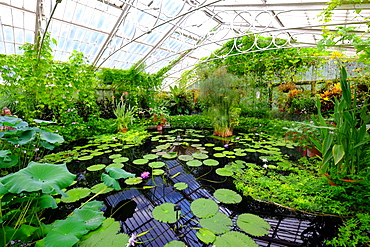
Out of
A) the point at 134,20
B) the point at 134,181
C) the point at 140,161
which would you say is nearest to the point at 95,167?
the point at 140,161

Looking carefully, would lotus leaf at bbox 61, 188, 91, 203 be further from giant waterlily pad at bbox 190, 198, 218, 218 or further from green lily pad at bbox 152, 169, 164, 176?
giant waterlily pad at bbox 190, 198, 218, 218

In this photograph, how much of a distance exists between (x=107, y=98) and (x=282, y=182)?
25.6 feet

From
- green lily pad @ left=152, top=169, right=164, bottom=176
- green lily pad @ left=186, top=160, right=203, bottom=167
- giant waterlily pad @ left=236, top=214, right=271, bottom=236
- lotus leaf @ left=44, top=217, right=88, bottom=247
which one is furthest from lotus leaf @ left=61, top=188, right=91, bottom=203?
giant waterlily pad @ left=236, top=214, right=271, bottom=236

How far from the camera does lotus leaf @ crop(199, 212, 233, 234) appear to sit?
138cm

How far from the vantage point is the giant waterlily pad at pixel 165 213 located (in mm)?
1500

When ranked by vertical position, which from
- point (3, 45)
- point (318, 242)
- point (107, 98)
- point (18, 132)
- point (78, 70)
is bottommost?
point (318, 242)

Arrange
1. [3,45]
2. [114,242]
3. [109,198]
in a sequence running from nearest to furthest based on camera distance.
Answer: [114,242] → [109,198] → [3,45]

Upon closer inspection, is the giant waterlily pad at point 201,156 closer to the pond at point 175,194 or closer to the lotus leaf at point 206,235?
the pond at point 175,194

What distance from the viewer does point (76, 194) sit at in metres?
1.91

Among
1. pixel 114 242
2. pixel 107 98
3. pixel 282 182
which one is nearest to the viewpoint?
pixel 114 242

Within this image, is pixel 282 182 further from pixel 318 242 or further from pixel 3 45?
A: pixel 3 45

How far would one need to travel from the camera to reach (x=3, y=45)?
19.0ft

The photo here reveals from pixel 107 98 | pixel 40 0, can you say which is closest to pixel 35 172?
pixel 40 0

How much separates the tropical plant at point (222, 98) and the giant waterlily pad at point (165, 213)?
360cm
